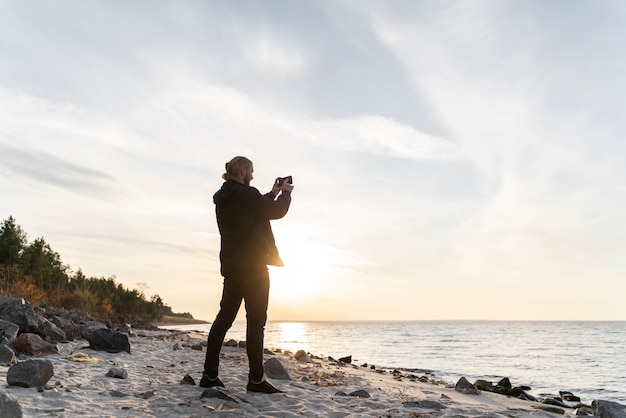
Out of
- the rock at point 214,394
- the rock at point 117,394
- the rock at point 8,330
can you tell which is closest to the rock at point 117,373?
the rock at point 117,394

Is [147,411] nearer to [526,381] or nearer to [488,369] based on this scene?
[526,381]

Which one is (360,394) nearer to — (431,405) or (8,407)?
(431,405)

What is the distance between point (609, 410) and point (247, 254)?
562 centimetres

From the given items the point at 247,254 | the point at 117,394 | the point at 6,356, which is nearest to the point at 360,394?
the point at 247,254

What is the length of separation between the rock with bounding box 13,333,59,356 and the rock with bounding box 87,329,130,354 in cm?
115

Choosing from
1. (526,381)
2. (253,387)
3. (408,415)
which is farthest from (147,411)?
(526,381)

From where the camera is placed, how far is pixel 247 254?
532cm

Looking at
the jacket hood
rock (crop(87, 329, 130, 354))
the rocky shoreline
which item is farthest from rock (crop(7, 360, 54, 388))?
rock (crop(87, 329, 130, 354))

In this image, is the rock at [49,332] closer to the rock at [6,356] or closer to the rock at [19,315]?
the rock at [19,315]

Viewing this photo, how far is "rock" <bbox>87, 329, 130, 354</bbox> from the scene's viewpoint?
329 inches

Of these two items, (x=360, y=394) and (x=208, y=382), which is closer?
(x=208, y=382)

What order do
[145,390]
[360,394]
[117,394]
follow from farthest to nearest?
[360,394] → [145,390] → [117,394]

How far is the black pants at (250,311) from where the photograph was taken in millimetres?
5332

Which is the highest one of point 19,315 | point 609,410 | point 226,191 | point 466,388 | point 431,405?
Answer: point 226,191
